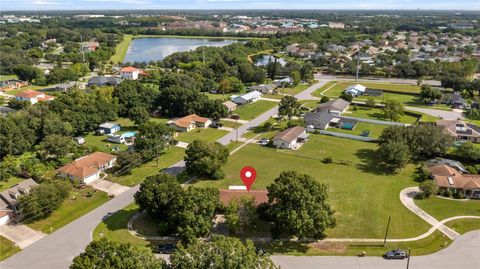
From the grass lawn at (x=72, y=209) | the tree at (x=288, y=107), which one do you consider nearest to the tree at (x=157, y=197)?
the grass lawn at (x=72, y=209)

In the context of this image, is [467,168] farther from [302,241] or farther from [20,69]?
[20,69]

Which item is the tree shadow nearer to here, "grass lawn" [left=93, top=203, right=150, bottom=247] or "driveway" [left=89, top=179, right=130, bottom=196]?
"grass lawn" [left=93, top=203, right=150, bottom=247]

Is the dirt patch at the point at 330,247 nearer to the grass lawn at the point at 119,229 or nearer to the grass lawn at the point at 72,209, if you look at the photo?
the grass lawn at the point at 119,229

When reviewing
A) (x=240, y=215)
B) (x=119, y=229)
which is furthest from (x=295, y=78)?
(x=119, y=229)

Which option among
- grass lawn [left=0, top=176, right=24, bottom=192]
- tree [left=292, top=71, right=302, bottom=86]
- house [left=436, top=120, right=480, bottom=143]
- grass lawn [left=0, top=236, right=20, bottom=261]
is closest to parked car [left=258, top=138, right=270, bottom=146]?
house [left=436, top=120, right=480, bottom=143]

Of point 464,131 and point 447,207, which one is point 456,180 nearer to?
point 447,207

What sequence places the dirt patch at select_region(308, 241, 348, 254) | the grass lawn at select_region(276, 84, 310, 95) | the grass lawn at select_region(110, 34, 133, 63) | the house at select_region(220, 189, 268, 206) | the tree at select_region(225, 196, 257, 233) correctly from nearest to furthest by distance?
the dirt patch at select_region(308, 241, 348, 254) < the tree at select_region(225, 196, 257, 233) < the house at select_region(220, 189, 268, 206) < the grass lawn at select_region(276, 84, 310, 95) < the grass lawn at select_region(110, 34, 133, 63)

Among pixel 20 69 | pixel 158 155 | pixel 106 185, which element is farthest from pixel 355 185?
pixel 20 69
